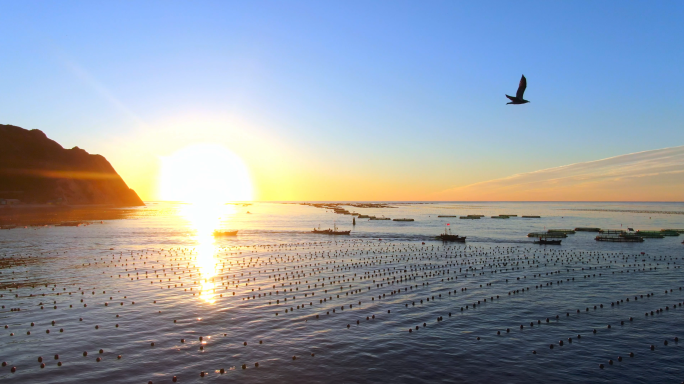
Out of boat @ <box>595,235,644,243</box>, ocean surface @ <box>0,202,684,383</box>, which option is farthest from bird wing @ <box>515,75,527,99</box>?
boat @ <box>595,235,644,243</box>

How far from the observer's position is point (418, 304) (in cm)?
3666

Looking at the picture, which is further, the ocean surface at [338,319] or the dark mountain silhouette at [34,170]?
the dark mountain silhouette at [34,170]

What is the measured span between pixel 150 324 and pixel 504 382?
2447 centimetres

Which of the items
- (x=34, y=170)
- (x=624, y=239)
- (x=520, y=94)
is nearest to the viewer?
(x=520, y=94)

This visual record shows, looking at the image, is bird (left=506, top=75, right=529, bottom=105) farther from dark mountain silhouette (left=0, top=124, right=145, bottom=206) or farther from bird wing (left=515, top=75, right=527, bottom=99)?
dark mountain silhouette (left=0, top=124, right=145, bottom=206)

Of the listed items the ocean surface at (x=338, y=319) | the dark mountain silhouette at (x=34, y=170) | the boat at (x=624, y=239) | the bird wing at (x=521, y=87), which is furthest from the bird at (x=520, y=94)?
the dark mountain silhouette at (x=34, y=170)

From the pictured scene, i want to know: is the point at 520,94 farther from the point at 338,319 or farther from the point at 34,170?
the point at 34,170

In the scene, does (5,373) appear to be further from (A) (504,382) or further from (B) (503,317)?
(B) (503,317)

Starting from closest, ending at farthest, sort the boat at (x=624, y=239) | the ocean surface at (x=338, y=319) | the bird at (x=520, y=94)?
the bird at (x=520, y=94)
the ocean surface at (x=338, y=319)
the boat at (x=624, y=239)

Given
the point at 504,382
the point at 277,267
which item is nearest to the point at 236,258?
the point at 277,267

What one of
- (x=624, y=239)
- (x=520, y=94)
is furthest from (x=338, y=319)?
(x=624, y=239)

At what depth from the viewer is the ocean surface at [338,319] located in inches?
901

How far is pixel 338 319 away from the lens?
31.8 m

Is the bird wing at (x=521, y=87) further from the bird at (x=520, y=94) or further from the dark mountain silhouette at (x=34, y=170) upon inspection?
the dark mountain silhouette at (x=34, y=170)
